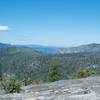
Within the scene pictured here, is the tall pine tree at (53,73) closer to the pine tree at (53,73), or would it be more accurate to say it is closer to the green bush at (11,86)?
the pine tree at (53,73)

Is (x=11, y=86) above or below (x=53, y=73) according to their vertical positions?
above

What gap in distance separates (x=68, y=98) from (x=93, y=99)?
4676 millimetres

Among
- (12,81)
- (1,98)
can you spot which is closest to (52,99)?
(1,98)

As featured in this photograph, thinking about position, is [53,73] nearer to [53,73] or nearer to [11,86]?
[53,73]

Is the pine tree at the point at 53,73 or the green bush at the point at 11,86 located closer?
the green bush at the point at 11,86

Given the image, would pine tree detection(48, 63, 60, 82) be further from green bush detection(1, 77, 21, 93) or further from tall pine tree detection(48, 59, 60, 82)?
green bush detection(1, 77, 21, 93)

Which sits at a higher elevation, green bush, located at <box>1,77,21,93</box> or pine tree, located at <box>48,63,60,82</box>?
green bush, located at <box>1,77,21,93</box>

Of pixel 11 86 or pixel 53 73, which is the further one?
pixel 53 73

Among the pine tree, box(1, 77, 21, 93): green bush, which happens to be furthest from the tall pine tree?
box(1, 77, 21, 93): green bush

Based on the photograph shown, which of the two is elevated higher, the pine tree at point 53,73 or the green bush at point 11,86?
the green bush at point 11,86

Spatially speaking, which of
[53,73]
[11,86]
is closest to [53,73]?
[53,73]

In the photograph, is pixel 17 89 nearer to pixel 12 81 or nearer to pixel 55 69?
pixel 12 81

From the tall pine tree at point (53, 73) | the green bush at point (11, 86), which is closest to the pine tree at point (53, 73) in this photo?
the tall pine tree at point (53, 73)

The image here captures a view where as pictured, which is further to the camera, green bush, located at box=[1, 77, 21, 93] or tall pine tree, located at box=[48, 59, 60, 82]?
tall pine tree, located at box=[48, 59, 60, 82]
